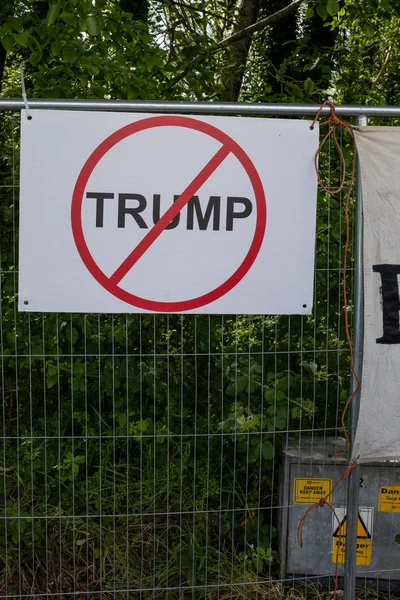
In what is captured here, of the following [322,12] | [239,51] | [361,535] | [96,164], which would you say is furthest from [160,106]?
[239,51]

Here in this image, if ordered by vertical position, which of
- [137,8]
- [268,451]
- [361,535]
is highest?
[137,8]

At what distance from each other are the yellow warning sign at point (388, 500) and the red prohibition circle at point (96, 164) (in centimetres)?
162

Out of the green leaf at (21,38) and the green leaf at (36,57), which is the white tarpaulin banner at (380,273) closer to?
the green leaf at (21,38)

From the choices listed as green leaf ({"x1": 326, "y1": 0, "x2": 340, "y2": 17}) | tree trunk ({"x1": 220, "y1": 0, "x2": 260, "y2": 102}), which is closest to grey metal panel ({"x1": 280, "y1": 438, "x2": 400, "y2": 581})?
green leaf ({"x1": 326, "y1": 0, "x2": 340, "y2": 17})

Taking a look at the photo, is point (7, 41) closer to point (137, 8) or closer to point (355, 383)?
point (355, 383)

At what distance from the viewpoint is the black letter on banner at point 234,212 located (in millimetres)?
3328

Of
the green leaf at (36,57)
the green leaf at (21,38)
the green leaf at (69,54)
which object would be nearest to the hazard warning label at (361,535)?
the green leaf at (69,54)

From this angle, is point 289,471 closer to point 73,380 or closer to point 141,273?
point 73,380

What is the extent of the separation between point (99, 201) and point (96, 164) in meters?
0.15

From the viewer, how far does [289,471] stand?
426cm

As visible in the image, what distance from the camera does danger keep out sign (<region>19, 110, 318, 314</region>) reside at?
3.28 m

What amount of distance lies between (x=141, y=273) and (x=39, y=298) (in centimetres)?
44

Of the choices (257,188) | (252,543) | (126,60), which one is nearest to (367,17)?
(126,60)

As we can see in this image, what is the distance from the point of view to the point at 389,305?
3326 mm
